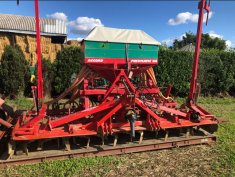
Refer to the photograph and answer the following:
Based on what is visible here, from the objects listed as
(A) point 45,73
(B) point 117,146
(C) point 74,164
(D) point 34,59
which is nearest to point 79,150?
(C) point 74,164

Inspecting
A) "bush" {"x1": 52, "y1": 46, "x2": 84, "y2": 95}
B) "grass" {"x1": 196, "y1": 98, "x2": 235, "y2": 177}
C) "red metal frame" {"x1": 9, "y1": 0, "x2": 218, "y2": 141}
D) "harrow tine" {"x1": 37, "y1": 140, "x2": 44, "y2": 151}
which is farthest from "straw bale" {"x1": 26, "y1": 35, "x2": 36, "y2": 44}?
"harrow tine" {"x1": 37, "y1": 140, "x2": 44, "y2": 151}

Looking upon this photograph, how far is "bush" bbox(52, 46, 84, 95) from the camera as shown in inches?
452

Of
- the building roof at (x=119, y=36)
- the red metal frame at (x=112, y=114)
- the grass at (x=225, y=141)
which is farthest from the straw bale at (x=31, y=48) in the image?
the grass at (x=225, y=141)

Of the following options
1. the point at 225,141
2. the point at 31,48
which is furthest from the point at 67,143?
the point at 31,48

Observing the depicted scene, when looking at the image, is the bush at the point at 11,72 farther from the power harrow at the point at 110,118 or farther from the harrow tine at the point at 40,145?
the harrow tine at the point at 40,145

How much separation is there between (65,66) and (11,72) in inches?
86.3

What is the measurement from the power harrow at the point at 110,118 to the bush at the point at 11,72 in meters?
4.93

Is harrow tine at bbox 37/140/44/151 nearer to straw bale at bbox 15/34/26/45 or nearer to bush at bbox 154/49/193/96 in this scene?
bush at bbox 154/49/193/96

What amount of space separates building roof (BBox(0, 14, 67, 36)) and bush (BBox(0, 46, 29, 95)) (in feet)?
8.93

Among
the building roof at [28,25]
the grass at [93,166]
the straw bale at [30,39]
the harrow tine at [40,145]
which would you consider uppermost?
the building roof at [28,25]

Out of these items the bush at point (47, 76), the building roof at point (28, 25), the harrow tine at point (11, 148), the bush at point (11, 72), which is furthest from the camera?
the building roof at point (28, 25)

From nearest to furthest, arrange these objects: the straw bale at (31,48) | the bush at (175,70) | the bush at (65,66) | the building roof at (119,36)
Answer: the building roof at (119,36) → the bush at (65,66) → the bush at (175,70) → the straw bale at (31,48)

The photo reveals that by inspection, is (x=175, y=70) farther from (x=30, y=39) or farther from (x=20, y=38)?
(x=20, y=38)

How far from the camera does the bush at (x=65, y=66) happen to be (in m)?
11.5
